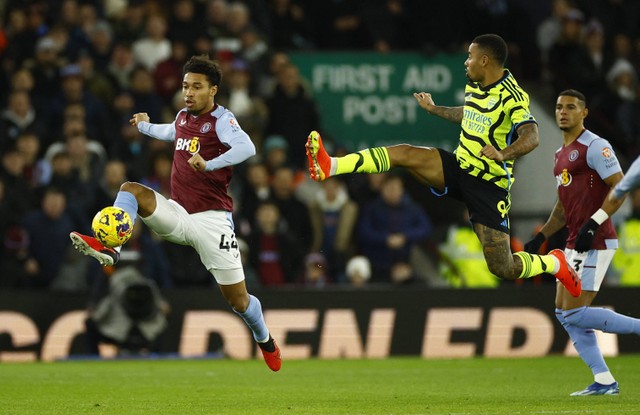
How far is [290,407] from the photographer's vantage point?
10391 mm

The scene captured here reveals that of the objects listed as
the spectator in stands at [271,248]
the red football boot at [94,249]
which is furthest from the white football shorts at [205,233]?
the spectator in stands at [271,248]

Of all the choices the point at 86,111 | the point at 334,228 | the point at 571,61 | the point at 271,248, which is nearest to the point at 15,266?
the point at 86,111

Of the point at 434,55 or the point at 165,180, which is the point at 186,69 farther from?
the point at 434,55

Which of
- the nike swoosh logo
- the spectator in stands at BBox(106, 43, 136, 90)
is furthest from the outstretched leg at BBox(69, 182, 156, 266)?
the spectator in stands at BBox(106, 43, 136, 90)

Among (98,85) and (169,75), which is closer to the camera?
(98,85)

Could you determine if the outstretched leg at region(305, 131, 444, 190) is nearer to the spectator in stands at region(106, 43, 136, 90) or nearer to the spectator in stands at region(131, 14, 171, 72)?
the spectator in stands at region(106, 43, 136, 90)

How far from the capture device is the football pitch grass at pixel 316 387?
10211 millimetres

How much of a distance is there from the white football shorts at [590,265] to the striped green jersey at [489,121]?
4.03 ft

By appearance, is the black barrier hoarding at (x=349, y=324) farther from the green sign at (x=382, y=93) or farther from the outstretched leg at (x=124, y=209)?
the outstretched leg at (x=124, y=209)

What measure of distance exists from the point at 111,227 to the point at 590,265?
4.31 metres

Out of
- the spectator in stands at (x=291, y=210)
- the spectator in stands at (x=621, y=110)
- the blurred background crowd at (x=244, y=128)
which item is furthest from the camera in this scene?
the spectator in stands at (x=621, y=110)

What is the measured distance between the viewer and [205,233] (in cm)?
1116

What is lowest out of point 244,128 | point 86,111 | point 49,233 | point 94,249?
point 94,249

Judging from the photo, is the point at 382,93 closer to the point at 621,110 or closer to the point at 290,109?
the point at 290,109
